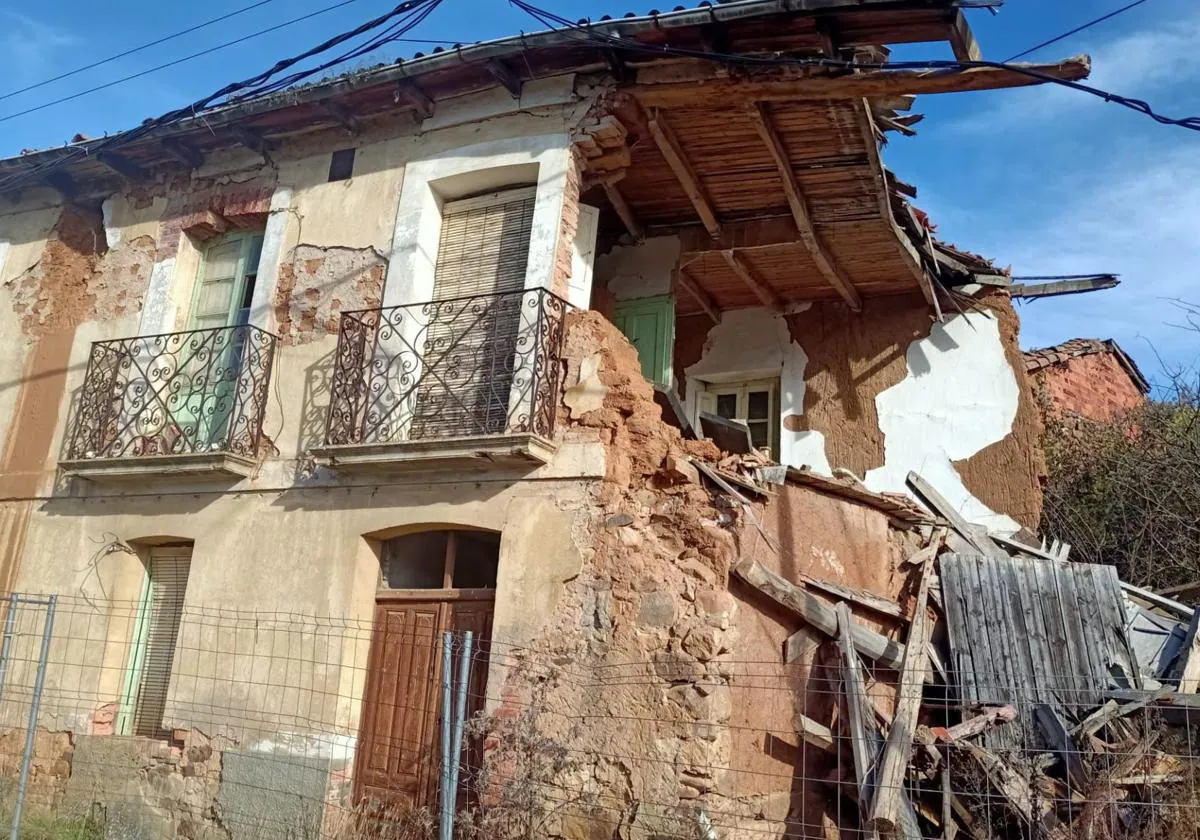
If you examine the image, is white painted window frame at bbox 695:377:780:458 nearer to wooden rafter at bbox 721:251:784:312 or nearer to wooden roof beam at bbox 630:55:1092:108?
wooden rafter at bbox 721:251:784:312

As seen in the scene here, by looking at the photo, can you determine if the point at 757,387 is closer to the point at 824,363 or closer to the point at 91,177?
the point at 824,363

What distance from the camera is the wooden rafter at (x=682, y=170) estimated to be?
26.8 ft

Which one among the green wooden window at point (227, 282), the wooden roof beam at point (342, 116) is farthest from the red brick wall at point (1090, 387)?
the green wooden window at point (227, 282)

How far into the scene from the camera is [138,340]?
9.89 m

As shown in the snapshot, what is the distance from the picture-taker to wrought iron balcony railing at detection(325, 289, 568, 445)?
8.00m

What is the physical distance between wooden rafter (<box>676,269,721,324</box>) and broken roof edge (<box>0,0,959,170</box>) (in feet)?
9.65

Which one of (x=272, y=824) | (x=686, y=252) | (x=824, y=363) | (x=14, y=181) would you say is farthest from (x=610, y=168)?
(x=14, y=181)

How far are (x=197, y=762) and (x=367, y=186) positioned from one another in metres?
5.22

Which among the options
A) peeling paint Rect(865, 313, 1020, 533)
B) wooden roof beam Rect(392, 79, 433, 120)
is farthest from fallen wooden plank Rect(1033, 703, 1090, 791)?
wooden roof beam Rect(392, 79, 433, 120)

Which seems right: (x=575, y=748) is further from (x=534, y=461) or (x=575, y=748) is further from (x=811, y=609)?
(x=534, y=461)

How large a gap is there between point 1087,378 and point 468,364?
8041mm

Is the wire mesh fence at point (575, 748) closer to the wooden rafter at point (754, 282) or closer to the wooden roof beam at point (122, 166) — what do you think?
the wooden rafter at point (754, 282)

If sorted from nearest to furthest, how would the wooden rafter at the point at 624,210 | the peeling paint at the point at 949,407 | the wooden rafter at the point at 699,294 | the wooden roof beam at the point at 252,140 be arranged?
the wooden rafter at the point at 624,210
the wooden roof beam at the point at 252,140
the peeling paint at the point at 949,407
the wooden rafter at the point at 699,294

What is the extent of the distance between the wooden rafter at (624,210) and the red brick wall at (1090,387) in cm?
448
